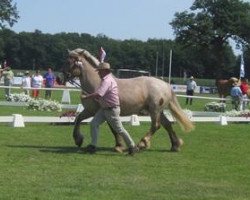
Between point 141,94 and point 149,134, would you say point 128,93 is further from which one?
point 149,134

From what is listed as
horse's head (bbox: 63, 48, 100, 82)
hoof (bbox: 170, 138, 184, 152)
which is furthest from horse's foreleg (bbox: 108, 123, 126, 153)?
horse's head (bbox: 63, 48, 100, 82)

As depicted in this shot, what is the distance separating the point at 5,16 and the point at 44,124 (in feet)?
242

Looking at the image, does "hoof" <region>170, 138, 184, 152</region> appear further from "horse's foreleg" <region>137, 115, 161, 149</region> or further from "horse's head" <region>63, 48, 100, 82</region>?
"horse's head" <region>63, 48, 100, 82</region>

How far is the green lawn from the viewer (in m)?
8.84

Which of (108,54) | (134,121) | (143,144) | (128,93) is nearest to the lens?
(128,93)

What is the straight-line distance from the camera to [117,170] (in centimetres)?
1083

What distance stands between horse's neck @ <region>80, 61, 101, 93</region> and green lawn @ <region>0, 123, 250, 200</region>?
135cm

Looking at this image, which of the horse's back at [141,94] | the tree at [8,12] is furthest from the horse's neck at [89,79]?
the tree at [8,12]

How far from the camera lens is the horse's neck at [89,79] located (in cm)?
1370

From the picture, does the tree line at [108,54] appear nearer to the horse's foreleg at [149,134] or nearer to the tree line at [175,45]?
the tree line at [175,45]

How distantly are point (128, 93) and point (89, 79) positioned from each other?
0.92m

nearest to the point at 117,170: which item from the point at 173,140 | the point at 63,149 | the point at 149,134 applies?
the point at 63,149

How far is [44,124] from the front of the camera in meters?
19.4

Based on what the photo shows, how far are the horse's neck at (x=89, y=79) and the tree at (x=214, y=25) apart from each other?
95.0 m
